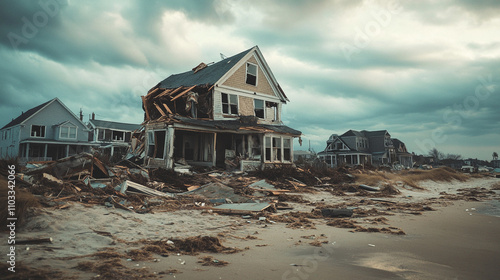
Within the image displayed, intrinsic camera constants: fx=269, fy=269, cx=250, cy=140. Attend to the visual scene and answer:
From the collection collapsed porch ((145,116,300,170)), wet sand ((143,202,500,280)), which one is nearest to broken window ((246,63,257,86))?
collapsed porch ((145,116,300,170))

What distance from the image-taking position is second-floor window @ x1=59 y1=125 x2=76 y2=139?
3572 centimetres

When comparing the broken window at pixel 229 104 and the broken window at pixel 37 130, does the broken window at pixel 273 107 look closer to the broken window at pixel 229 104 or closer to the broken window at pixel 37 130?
the broken window at pixel 229 104

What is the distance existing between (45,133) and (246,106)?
30.3 meters

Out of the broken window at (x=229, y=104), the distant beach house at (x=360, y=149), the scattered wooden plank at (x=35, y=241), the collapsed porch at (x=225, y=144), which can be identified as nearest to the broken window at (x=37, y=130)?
the collapsed porch at (x=225, y=144)

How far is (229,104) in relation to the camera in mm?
19250

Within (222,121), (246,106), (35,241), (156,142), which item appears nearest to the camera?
(35,241)

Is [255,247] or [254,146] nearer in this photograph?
[255,247]

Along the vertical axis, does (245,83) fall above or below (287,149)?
above

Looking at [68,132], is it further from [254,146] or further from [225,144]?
[254,146]

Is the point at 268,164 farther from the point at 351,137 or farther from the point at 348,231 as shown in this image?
the point at 351,137

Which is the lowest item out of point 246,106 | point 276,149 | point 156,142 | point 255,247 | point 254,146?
point 255,247

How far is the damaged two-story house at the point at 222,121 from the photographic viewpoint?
675 inches

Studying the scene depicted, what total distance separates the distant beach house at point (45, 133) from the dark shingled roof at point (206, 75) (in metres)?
20.2

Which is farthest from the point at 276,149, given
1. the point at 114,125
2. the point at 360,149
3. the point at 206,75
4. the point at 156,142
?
the point at 360,149
